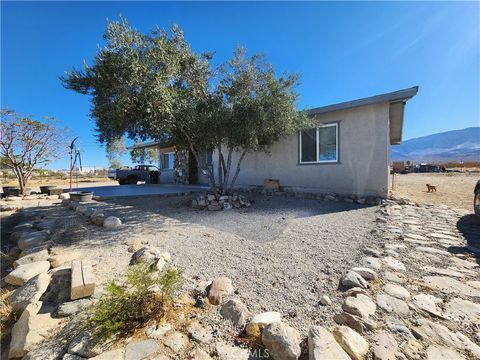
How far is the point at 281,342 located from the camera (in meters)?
1.37

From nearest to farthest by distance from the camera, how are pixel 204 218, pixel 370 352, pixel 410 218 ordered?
pixel 370 352, pixel 410 218, pixel 204 218

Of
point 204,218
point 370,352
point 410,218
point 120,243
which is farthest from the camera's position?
point 204,218

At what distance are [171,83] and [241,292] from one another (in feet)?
18.1

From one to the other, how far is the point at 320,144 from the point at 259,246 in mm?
5564

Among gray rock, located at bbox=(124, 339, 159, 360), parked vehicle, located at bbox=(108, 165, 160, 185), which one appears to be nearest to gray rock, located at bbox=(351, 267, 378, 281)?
gray rock, located at bbox=(124, 339, 159, 360)

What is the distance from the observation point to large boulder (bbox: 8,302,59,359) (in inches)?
60.4

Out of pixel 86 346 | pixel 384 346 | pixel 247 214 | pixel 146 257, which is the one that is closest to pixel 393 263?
pixel 384 346

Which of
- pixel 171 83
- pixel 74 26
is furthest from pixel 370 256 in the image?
pixel 74 26

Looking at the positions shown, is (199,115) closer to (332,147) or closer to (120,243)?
(120,243)

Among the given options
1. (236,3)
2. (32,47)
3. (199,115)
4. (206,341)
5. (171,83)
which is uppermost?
(236,3)

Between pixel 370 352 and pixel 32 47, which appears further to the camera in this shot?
pixel 32 47

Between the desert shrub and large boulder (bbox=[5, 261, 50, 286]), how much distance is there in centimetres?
139

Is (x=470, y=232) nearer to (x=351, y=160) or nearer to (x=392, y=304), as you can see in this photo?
(x=392, y=304)

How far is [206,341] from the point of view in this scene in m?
1.50
